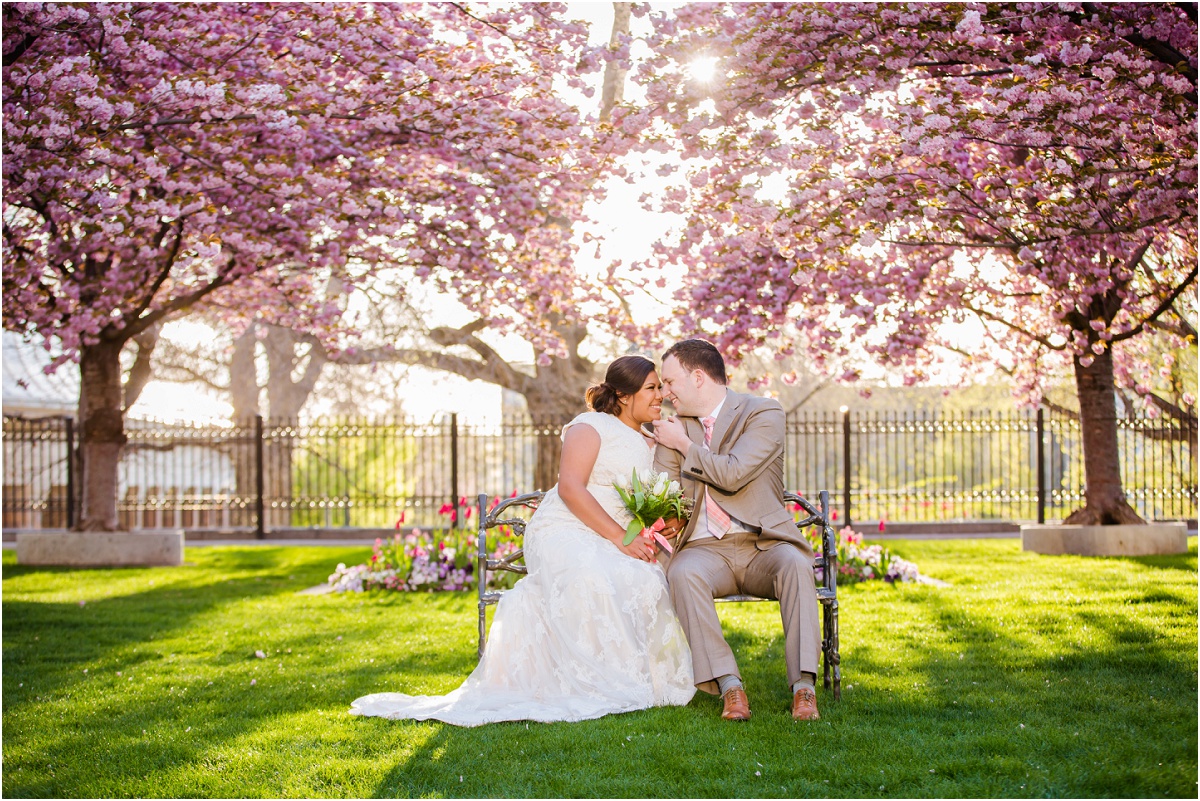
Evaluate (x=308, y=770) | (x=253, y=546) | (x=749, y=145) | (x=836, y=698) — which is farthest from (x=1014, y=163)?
(x=253, y=546)

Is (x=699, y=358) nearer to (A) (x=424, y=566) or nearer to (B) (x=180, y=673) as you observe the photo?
(B) (x=180, y=673)

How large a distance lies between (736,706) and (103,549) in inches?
415

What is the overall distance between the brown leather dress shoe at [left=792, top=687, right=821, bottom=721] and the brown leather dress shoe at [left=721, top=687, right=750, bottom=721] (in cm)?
20

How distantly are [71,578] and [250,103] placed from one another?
6.74 m

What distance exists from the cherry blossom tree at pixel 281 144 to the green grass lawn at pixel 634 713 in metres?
2.87

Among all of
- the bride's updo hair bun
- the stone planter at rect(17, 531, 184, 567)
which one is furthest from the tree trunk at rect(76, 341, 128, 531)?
the bride's updo hair bun

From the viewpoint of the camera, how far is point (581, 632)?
466cm

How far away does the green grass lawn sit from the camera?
359 cm

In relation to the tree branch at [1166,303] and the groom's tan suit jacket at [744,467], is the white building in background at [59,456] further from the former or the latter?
the tree branch at [1166,303]

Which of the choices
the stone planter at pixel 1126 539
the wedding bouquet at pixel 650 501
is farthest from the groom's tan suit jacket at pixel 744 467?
the stone planter at pixel 1126 539

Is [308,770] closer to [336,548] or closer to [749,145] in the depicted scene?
[749,145]

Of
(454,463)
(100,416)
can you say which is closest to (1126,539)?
(454,463)

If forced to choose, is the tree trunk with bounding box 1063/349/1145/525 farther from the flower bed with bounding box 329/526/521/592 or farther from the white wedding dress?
the white wedding dress

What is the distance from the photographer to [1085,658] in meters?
5.57
